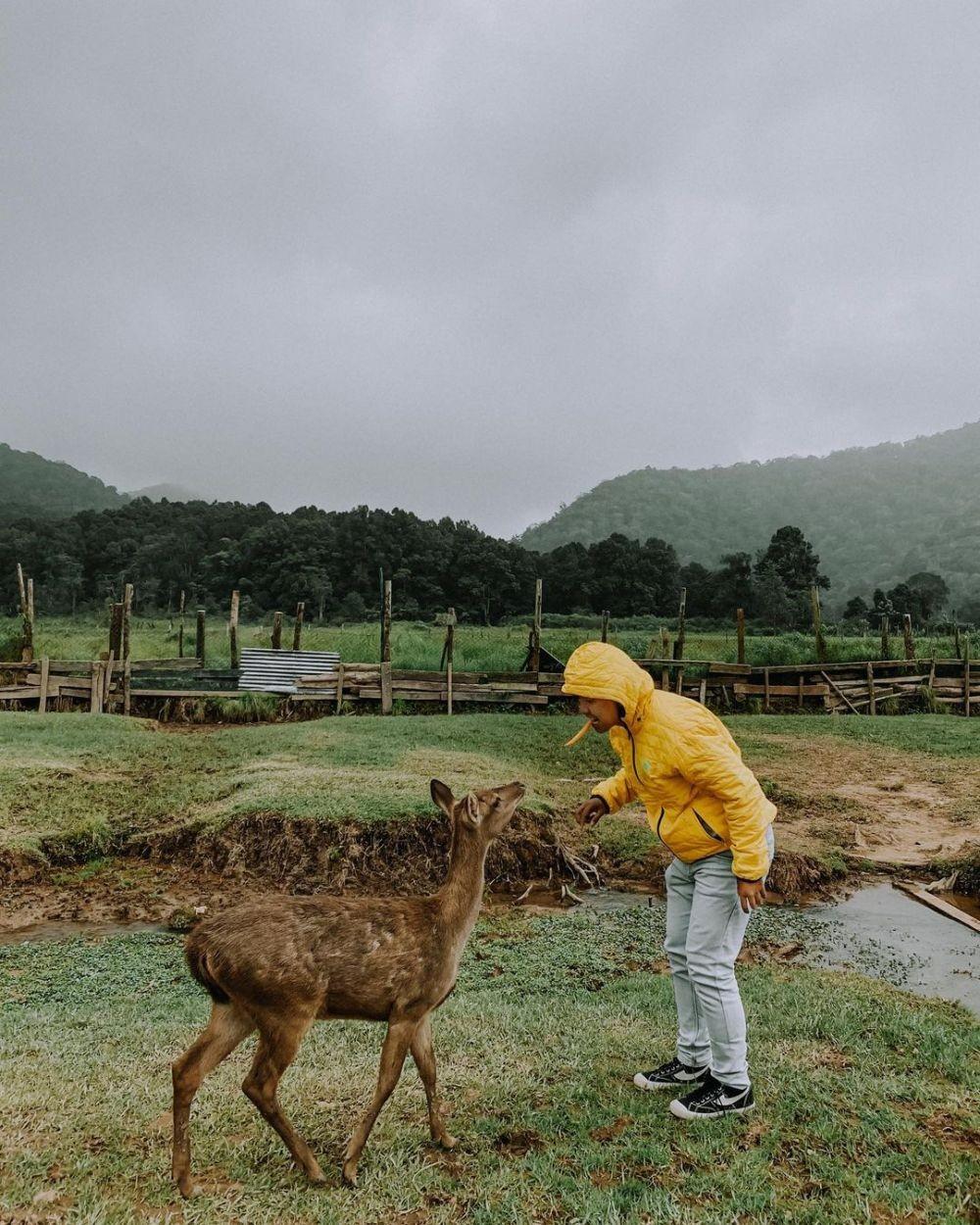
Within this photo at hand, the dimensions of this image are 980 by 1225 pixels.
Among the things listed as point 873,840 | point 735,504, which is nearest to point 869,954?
point 873,840

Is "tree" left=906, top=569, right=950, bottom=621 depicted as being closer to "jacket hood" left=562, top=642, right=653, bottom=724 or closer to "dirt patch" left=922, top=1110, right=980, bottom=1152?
"dirt patch" left=922, top=1110, right=980, bottom=1152

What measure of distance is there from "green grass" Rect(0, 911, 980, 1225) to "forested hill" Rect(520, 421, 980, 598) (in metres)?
91.2

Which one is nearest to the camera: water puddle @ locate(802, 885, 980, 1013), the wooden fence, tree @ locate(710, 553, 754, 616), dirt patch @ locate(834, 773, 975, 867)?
water puddle @ locate(802, 885, 980, 1013)

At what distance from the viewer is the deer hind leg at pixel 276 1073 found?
3.30 m

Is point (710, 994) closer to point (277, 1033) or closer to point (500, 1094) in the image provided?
point (500, 1094)

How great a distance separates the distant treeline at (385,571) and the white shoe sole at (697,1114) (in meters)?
53.8

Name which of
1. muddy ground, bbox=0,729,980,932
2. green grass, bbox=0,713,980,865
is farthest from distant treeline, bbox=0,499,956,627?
muddy ground, bbox=0,729,980,932

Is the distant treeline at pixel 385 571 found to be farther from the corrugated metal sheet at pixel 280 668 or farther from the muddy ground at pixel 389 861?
the muddy ground at pixel 389 861

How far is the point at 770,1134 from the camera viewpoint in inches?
156

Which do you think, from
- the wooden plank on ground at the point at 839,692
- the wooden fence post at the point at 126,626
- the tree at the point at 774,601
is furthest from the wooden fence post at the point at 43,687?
the tree at the point at 774,601

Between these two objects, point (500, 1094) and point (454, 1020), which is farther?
point (454, 1020)

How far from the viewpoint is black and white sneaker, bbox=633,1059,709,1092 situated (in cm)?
450

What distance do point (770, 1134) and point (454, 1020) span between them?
2.38 metres

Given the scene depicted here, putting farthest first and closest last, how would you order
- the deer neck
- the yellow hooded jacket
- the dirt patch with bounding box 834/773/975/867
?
→ 1. the dirt patch with bounding box 834/773/975/867
2. the yellow hooded jacket
3. the deer neck
